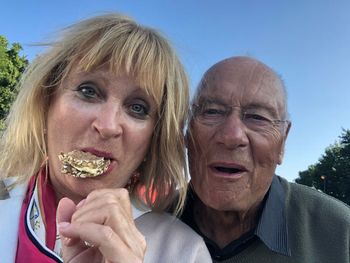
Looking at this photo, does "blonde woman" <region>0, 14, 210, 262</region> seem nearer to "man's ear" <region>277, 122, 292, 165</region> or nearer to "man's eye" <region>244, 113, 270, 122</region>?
"man's eye" <region>244, 113, 270, 122</region>

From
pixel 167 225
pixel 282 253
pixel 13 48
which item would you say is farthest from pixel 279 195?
pixel 13 48

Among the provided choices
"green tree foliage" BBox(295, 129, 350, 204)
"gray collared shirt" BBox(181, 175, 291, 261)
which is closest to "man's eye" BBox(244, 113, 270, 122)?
"gray collared shirt" BBox(181, 175, 291, 261)

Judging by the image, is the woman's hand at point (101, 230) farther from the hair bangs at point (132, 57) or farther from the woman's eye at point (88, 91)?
the hair bangs at point (132, 57)

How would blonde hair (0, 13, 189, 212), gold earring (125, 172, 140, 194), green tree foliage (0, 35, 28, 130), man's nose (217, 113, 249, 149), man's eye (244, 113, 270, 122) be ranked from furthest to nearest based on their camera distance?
green tree foliage (0, 35, 28, 130)
man's eye (244, 113, 270, 122)
man's nose (217, 113, 249, 149)
gold earring (125, 172, 140, 194)
blonde hair (0, 13, 189, 212)

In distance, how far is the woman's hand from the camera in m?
1.44

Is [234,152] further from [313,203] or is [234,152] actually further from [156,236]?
[313,203]

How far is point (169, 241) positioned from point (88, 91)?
37.6 inches

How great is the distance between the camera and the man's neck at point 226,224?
9.45 ft

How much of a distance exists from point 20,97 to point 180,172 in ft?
3.50

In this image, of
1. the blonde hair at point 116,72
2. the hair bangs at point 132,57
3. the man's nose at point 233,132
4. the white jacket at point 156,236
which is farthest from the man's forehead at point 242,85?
the white jacket at point 156,236

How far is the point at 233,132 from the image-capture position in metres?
2.70

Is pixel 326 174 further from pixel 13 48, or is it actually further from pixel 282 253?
pixel 282 253

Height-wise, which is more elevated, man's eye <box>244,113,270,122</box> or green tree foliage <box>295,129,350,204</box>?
man's eye <box>244,113,270,122</box>

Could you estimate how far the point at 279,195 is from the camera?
308cm
